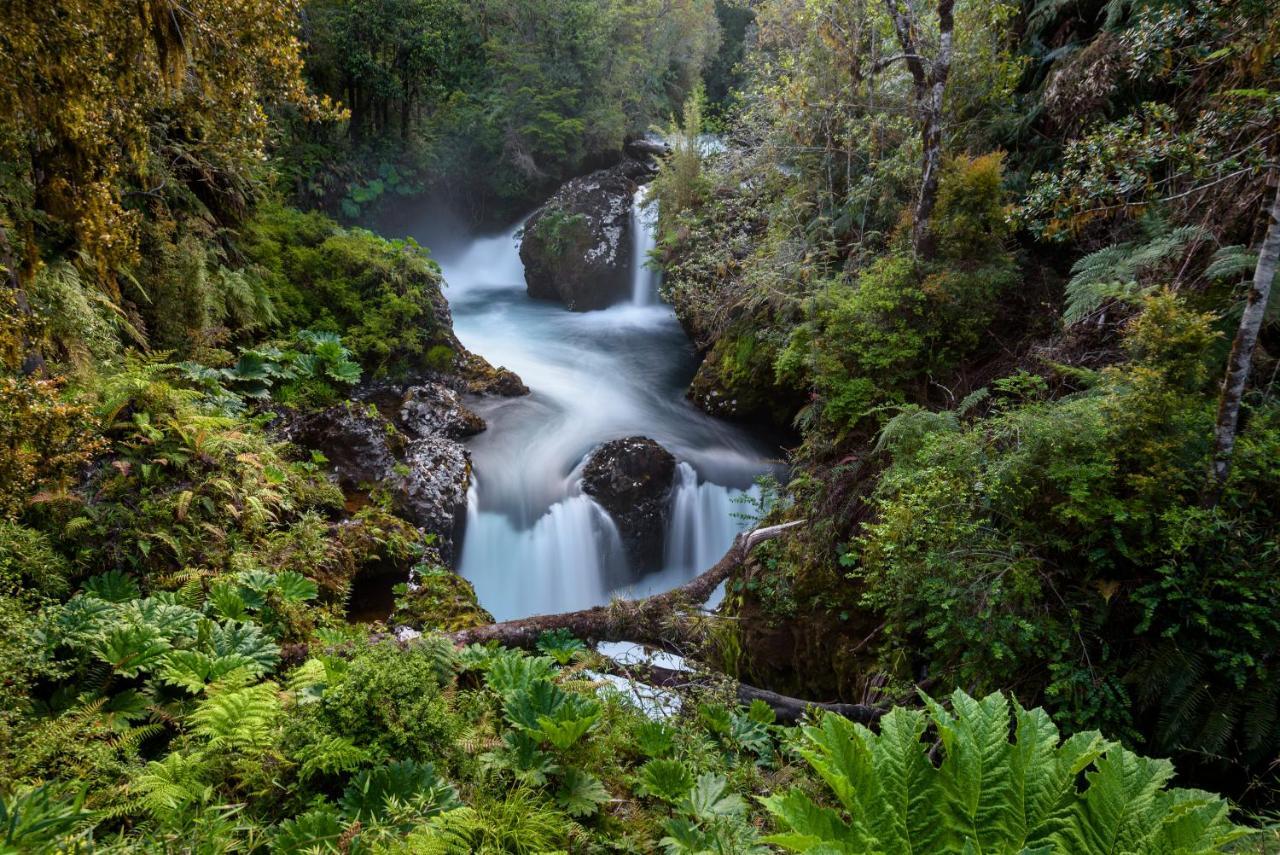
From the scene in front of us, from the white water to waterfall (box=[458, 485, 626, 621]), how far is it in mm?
14

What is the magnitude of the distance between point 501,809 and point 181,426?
4.41m

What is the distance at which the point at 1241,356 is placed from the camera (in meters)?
3.32

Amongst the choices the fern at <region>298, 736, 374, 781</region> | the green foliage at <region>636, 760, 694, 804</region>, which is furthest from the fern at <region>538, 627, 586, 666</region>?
the fern at <region>298, 736, 374, 781</region>

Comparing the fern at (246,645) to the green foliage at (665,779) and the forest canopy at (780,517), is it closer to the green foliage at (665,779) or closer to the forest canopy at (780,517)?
the forest canopy at (780,517)

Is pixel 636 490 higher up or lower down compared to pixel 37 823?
lower down

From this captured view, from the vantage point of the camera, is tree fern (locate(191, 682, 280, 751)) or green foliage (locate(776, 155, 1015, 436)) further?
green foliage (locate(776, 155, 1015, 436))

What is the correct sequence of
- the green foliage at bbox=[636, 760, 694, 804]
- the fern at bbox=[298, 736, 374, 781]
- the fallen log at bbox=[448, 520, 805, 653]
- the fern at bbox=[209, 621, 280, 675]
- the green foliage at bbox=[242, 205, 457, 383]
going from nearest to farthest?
1. the fern at bbox=[298, 736, 374, 781]
2. the green foliage at bbox=[636, 760, 694, 804]
3. the fern at bbox=[209, 621, 280, 675]
4. the fallen log at bbox=[448, 520, 805, 653]
5. the green foliage at bbox=[242, 205, 457, 383]

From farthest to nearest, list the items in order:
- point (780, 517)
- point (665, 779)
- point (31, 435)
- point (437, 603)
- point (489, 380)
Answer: point (489, 380) < point (780, 517) < point (437, 603) < point (31, 435) < point (665, 779)

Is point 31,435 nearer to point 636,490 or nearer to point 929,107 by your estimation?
point 636,490

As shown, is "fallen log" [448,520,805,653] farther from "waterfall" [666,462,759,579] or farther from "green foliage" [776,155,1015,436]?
"waterfall" [666,462,759,579]

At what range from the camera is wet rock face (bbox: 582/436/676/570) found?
8391 millimetres

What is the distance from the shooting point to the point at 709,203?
38.3 ft

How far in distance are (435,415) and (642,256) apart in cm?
827

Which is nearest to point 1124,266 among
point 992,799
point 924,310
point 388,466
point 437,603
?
point 924,310
